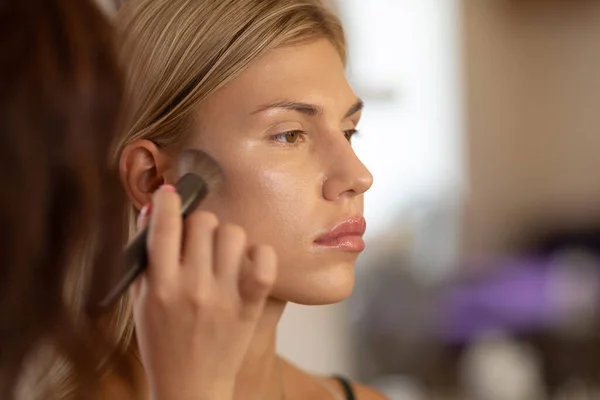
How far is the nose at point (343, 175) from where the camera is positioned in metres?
0.72

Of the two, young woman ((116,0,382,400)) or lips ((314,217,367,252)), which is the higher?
young woman ((116,0,382,400))

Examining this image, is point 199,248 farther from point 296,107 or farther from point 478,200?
point 478,200

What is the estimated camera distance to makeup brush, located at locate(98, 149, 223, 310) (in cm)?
48

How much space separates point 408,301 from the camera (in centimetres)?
263

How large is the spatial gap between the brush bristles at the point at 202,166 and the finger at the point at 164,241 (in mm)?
153

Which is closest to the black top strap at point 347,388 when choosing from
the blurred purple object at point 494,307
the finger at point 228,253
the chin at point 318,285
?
the chin at point 318,285

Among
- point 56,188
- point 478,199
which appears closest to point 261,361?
point 56,188

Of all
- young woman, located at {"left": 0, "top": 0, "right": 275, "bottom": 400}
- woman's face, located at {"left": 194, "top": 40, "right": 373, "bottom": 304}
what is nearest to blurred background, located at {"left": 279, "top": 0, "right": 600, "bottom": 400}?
woman's face, located at {"left": 194, "top": 40, "right": 373, "bottom": 304}

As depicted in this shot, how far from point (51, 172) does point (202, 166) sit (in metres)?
0.28

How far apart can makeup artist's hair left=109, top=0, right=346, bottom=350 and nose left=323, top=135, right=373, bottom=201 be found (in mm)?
118

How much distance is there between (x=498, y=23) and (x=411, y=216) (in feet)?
3.99

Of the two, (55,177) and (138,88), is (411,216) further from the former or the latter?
(55,177)

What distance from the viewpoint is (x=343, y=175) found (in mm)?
725

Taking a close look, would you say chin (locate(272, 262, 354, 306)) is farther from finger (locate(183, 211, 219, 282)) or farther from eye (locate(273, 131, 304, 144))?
finger (locate(183, 211, 219, 282))
